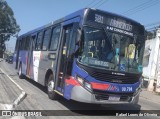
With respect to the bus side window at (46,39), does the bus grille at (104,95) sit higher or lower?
lower

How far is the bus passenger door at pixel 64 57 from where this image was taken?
11.6 meters

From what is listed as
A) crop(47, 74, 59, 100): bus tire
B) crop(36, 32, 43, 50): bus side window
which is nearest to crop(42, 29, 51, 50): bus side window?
crop(36, 32, 43, 50): bus side window

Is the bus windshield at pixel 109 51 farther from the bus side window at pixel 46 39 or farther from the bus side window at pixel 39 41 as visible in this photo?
the bus side window at pixel 39 41

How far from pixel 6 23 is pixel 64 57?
275 feet

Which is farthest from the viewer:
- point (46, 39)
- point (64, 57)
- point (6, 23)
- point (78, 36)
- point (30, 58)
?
point (6, 23)

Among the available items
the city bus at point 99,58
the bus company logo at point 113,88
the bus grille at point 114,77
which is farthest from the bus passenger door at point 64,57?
the bus company logo at point 113,88

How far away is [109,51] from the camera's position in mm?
10617

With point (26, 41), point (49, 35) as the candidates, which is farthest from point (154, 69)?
point (49, 35)

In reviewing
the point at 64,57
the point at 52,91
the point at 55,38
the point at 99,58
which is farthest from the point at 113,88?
the point at 55,38

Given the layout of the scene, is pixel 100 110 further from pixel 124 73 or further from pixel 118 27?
pixel 118 27

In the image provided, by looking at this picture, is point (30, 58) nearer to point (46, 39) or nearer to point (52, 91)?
point (46, 39)

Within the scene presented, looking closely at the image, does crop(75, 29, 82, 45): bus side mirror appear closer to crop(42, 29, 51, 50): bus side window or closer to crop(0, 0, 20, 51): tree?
crop(42, 29, 51, 50): bus side window

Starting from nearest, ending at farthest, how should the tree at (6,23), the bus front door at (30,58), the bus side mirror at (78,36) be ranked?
the bus side mirror at (78,36), the bus front door at (30,58), the tree at (6,23)

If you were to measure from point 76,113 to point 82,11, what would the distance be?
3258mm
